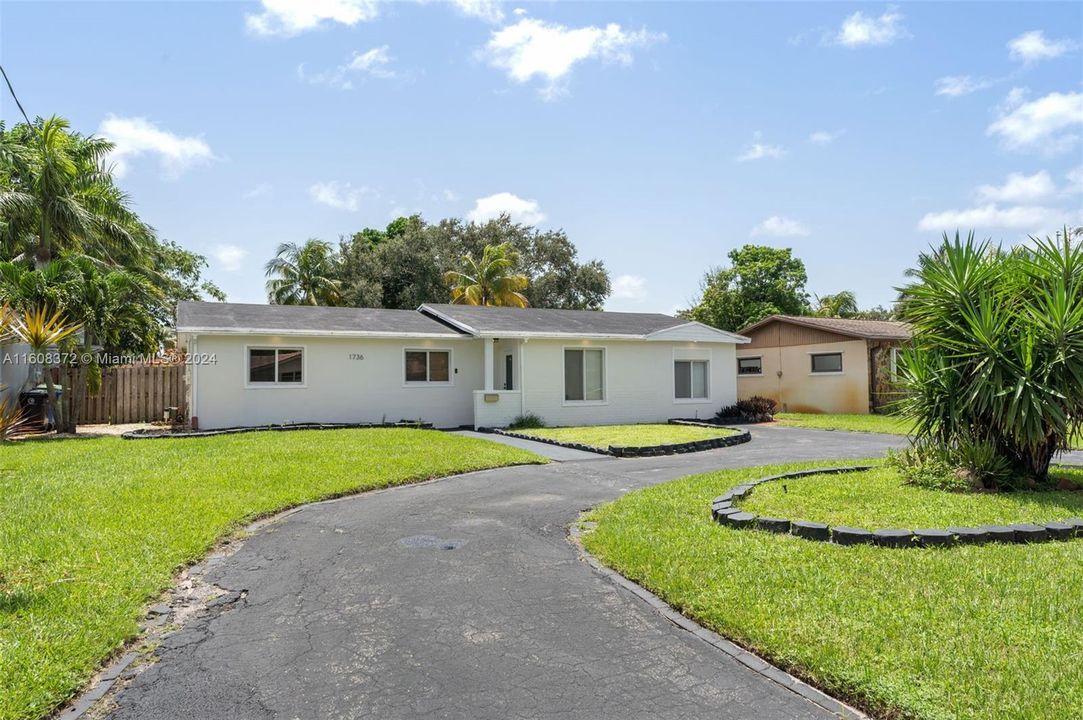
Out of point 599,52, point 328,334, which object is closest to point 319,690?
point 599,52

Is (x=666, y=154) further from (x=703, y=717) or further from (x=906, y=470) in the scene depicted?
(x=703, y=717)

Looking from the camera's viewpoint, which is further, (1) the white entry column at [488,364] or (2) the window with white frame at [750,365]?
(2) the window with white frame at [750,365]

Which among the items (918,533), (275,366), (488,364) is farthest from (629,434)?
(918,533)

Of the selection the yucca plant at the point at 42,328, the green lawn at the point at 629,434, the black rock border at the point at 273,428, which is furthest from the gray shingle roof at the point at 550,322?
the yucca plant at the point at 42,328

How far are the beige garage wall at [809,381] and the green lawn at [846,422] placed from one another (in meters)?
1.35

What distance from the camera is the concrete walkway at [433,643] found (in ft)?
10.8

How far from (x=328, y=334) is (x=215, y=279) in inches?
1084

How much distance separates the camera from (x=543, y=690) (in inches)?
134

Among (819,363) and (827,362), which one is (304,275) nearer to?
(819,363)

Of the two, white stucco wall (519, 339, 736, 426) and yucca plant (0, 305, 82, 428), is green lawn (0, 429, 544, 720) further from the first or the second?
white stucco wall (519, 339, 736, 426)

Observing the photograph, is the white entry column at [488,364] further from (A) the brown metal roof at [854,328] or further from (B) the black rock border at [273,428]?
(A) the brown metal roof at [854,328]

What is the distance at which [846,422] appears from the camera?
19.9 meters

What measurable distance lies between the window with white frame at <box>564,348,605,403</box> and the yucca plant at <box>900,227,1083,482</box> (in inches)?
441

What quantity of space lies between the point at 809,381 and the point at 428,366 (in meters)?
15.0
